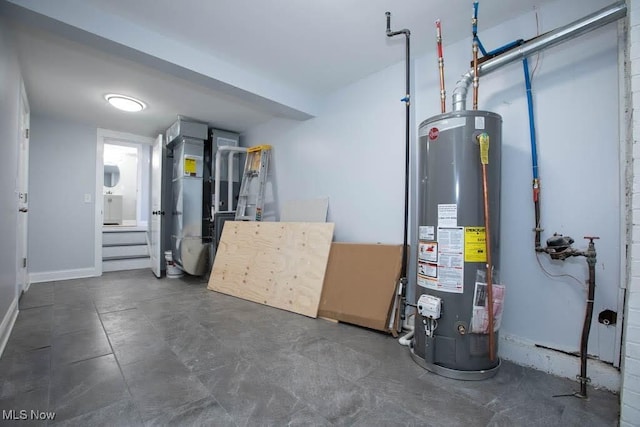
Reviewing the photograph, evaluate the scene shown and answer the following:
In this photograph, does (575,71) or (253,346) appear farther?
(253,346)

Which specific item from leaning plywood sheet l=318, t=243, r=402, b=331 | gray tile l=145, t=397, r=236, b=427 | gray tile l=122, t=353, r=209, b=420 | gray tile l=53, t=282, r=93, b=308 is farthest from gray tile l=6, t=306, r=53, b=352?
leaning plywood sheet l=318, t=243, r=402, b=331

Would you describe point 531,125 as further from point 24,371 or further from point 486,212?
point 24,371

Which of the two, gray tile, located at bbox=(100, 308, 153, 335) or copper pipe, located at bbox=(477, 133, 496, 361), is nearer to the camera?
copper pipe, located at bbox=(477, 133, 496, 361)

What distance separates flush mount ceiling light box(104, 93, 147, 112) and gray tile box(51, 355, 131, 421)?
2860 mm

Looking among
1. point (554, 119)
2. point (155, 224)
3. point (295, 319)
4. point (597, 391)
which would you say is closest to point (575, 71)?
point (554, 119)

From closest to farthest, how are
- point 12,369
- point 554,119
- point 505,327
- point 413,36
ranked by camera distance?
point 12,369 → point 554,119 → point 505,327 → point 413,36

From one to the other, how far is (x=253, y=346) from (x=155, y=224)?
3417 millimetres

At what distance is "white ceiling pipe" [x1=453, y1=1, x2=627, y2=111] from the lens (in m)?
1.49

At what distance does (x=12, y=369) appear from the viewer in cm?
171

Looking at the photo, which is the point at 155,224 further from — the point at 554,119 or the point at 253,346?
the point at 554,119

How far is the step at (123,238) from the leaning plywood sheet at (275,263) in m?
2.51

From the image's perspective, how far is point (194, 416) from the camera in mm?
1323

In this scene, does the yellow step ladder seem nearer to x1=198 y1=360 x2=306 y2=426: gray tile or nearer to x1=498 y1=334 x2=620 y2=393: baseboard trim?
x1=198 y1=360 x2=306 y2=426: gray tile

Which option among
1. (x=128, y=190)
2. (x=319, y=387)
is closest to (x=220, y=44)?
(x=319, y=387)
